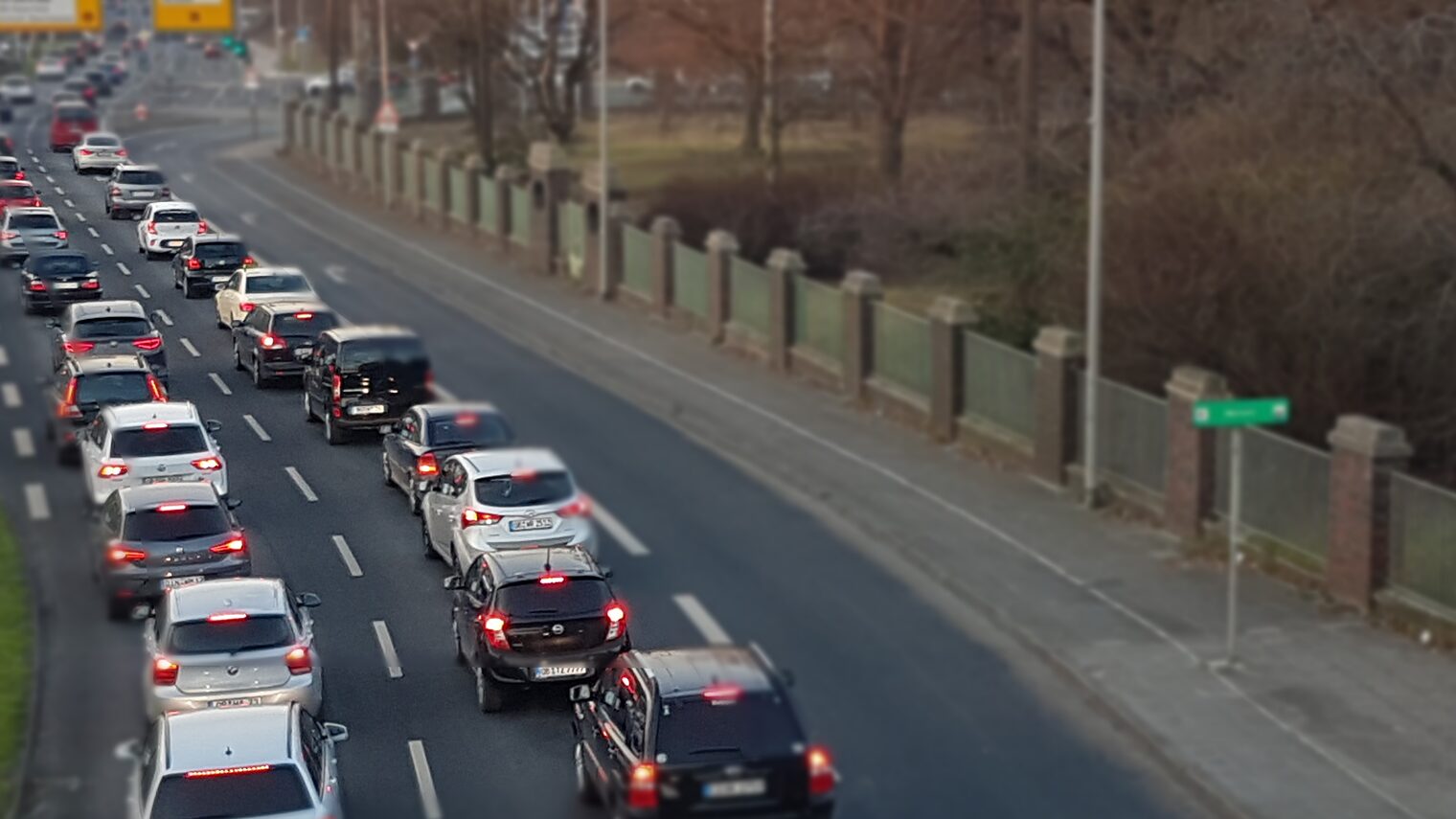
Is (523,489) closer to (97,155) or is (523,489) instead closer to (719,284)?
(97,155)

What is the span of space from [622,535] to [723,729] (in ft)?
29.4

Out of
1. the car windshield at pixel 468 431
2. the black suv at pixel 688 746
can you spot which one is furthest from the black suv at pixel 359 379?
the black suv at pixel 688 746

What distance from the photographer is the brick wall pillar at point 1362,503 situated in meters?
26.3

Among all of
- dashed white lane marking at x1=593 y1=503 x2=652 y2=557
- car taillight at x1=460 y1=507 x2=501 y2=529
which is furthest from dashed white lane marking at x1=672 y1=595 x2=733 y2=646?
car taillight at x1=460 y1=507 x2=501 y2=529

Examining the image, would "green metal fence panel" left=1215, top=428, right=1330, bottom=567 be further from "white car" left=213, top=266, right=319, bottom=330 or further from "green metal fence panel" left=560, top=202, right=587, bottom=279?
"green metal fence panel" left=560, top=202, right=587, bottom=279

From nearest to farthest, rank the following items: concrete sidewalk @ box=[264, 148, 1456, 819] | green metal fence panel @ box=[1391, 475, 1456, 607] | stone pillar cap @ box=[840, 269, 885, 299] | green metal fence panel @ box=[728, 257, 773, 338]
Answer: concrete sidewalk @ box=[264, 148, 1456, 819] → green metal fence panel @ box=[1391, 475, 1456, 607] → stone pillar cap @ box=[840, 269, 885, 299] → green metal fence panel @ box=[728, 257, 773, 338]

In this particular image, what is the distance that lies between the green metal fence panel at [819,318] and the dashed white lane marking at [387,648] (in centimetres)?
3078

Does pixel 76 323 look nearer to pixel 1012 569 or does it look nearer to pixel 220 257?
pixel 220 257

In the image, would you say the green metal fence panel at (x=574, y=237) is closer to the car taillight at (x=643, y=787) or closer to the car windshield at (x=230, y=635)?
the car taillight at (x=643, y=787)

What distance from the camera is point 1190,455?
3030 centimetres

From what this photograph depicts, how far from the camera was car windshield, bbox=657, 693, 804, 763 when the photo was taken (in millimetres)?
12750

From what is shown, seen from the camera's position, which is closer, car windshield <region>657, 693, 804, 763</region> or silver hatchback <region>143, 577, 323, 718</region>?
silver hatchback <region>143, 577, 323, 718</region>

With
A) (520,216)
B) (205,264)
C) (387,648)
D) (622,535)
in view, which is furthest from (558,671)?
(520,216)

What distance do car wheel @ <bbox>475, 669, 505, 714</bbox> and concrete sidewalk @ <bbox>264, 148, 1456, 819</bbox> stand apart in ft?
31.5
